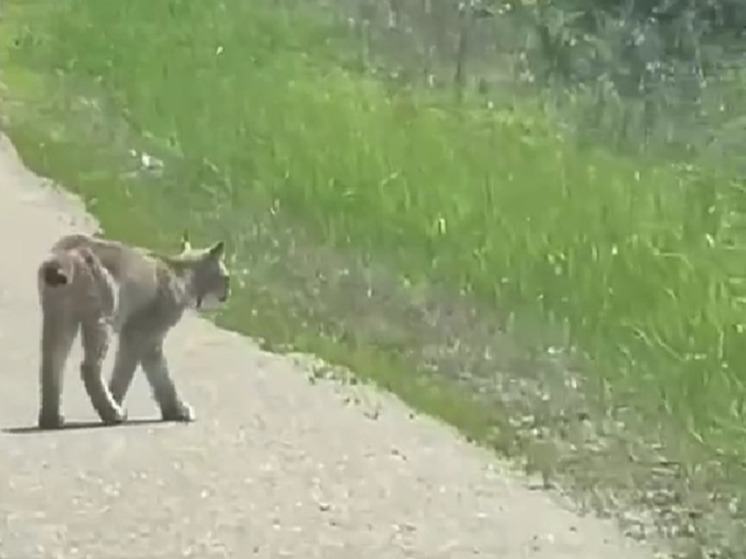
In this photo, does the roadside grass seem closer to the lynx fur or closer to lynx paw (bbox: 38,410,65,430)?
the lynx fur

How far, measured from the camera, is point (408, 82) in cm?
185

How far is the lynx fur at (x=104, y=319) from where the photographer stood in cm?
174

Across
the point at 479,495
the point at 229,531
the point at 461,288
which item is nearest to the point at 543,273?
the point at 461,288

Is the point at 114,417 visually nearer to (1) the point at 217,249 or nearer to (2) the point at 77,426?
(2) the point at 77,426

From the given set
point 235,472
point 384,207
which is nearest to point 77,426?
point 235,472

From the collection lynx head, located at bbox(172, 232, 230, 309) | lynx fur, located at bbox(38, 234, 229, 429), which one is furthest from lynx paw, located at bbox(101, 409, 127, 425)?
lynx head, located at bbox(172, 232, 230, 309)

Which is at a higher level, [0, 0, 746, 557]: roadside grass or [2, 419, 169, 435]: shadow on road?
[0, 0, 746, 557]: roadside grass

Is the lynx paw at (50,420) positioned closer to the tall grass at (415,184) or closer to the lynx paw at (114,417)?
the lynx paw at (114,417)

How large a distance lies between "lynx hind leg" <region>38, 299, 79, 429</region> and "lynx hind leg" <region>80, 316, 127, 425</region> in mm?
12

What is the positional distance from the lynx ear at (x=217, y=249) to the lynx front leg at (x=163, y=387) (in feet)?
0.28

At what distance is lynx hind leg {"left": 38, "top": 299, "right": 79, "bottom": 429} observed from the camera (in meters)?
1.73

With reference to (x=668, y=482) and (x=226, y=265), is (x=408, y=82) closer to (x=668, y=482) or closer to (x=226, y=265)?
(x=226, y=265)

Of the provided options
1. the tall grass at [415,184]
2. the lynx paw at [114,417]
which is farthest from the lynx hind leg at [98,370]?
the tall grass at [415,184]

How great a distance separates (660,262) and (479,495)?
0.24 meters
